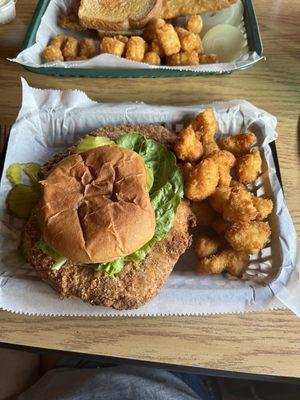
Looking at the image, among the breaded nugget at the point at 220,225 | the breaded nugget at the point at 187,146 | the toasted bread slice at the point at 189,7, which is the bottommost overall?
the breaded nugget at the point at 220,225

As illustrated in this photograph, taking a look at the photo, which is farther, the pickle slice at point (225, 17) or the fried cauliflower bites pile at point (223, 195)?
the pickle slice at point (225, 17)

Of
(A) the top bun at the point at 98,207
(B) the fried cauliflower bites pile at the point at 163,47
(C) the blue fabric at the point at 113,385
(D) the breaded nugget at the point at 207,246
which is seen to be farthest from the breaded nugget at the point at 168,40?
(C) the blue fabric at the point at 113,385

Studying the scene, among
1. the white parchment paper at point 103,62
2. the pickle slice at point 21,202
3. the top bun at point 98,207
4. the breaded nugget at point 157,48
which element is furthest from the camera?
the breaded nugget at point 157,48

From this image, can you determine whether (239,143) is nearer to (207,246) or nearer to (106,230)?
(207,246)

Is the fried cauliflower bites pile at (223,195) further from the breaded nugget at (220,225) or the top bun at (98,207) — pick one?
the top bun at (98,207)

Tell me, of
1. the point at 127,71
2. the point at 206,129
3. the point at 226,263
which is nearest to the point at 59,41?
the point at 127,71

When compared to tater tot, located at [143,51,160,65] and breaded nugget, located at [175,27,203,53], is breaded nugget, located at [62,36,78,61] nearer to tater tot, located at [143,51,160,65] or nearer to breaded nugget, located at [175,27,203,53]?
tater tot, located at [143,51,160,65]

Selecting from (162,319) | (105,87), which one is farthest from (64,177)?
A: (105,87)

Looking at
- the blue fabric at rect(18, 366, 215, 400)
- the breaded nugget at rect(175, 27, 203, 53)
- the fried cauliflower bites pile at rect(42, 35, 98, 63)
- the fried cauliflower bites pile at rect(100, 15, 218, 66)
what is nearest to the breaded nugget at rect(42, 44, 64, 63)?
the fried cauliflower bites pile at rect(42, 35, 98, 63)
